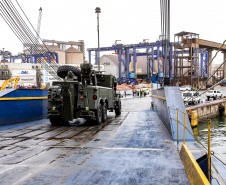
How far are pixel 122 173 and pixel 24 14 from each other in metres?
12.4

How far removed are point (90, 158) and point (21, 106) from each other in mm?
7950

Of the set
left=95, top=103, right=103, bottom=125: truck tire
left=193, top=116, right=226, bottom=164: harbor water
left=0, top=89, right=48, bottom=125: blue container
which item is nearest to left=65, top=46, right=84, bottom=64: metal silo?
left=193, top=116, right=226, bottom=164: harbor water

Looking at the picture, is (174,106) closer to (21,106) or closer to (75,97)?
(75,97)

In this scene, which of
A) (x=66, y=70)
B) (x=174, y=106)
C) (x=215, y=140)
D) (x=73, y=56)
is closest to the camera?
(x=174, y=106)

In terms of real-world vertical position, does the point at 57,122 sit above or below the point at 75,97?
below

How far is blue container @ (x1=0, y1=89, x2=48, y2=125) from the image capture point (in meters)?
12.4

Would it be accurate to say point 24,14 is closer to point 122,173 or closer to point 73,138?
point 73,138

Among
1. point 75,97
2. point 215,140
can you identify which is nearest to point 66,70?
point 75,97

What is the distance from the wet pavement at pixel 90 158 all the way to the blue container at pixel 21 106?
2431 millimetres

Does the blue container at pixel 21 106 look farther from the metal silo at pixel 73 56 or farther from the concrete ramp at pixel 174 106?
the metal silo at pixel 73 56

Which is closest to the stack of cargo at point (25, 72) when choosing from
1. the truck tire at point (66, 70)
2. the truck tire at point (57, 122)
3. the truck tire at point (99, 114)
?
the truck tire at point (57, 122)

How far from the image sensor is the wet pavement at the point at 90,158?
16.8ft

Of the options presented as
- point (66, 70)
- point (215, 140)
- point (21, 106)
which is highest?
point (66, 70)

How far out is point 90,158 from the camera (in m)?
6.59
